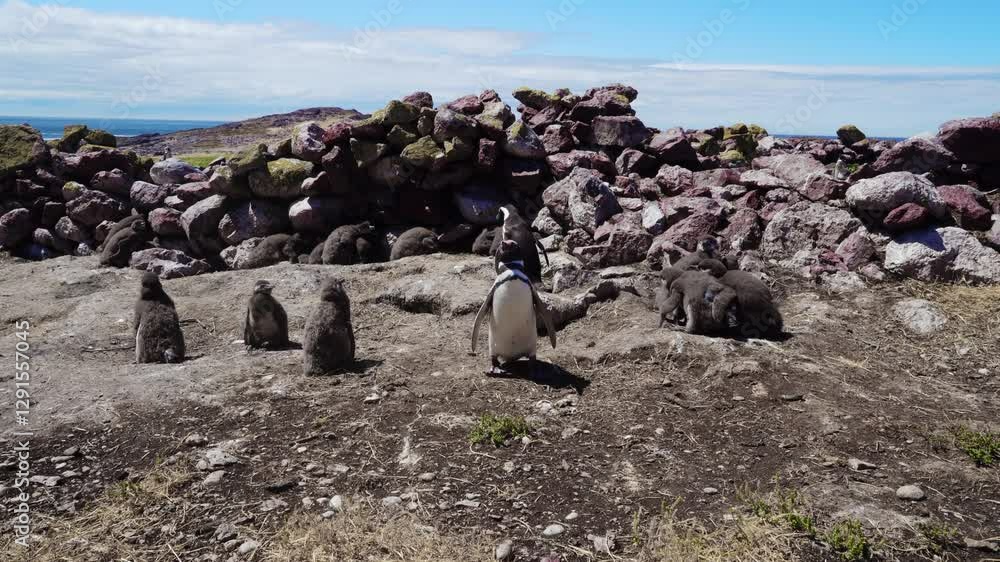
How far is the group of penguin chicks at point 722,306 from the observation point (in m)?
7.52

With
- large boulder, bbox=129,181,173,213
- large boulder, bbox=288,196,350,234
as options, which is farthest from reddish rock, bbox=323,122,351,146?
large boulder, bbox=129,181,173,213

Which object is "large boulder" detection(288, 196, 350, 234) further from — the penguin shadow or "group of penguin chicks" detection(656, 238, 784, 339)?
"group of penguin chicks" detection(656, 238, 784, 339)

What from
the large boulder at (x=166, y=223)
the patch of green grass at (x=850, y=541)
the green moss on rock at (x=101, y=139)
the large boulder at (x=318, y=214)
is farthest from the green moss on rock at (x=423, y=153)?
the green moss on rock at (x=101, y=139)

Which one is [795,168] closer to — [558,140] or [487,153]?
[558,140]

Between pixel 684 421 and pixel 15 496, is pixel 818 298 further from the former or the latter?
pixel 15 496

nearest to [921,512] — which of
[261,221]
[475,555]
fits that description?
[475,555]

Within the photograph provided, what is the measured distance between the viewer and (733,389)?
6473mm

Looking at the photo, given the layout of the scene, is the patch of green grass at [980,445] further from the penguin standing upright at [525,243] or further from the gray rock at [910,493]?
the penguin standing upright at [525,243]

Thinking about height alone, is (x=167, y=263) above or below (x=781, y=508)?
below

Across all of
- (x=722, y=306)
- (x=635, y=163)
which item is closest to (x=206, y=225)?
(x=635, y=163)

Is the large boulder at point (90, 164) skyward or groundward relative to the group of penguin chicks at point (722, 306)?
skyward

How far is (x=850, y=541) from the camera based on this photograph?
4.12 m

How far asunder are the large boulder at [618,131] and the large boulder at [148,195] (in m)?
10.2

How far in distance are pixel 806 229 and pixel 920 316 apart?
2.49m
